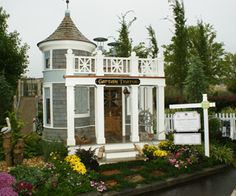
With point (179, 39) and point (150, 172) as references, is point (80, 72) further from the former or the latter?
point (179, 39)

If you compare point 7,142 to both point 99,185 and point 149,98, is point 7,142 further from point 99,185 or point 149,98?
point 149,98

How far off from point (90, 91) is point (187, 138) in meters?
5.95

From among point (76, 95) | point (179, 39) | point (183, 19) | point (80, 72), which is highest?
point (183, 19)

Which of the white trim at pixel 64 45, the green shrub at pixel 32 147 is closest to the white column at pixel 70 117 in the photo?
the green shrub at pixel 32 147

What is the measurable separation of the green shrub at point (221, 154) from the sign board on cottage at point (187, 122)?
1.51 metres

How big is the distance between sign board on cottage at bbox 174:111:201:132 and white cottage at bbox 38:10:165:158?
202cm

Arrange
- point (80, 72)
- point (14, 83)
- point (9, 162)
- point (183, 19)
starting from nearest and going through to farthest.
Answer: point (9, 162) < point (80, 72) < point (183, 19) < point (14, 83)

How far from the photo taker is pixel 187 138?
11133 millimetres

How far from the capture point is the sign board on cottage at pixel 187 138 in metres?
11.0

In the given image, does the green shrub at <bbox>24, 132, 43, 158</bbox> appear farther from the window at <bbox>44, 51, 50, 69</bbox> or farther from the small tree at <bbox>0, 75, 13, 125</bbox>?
the window at <bbox>44, 51, 50, 69</bbox>

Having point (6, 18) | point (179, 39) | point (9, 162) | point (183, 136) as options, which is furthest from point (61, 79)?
point (6, 18)

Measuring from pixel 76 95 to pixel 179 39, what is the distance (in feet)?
24.6

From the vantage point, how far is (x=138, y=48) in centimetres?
3262

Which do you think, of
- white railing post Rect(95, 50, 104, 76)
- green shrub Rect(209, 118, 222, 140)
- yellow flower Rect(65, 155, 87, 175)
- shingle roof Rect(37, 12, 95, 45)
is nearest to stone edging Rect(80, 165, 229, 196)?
yellow flower Rect(65, 155, 87, 175)
